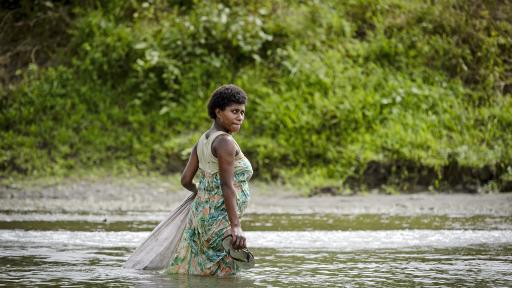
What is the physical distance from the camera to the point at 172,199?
14.1 meters

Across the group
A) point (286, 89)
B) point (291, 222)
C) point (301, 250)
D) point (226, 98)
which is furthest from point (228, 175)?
point (286, 89)

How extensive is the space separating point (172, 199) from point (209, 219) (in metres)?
7.36

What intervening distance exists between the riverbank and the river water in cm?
68

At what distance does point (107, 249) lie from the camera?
915cm

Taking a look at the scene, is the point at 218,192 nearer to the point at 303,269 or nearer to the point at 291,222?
the point at 303,269

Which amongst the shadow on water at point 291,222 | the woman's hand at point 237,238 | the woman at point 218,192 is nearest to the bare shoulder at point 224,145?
the woman at point 218,192

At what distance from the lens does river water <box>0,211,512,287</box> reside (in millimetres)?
6980

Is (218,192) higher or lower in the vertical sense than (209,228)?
higher

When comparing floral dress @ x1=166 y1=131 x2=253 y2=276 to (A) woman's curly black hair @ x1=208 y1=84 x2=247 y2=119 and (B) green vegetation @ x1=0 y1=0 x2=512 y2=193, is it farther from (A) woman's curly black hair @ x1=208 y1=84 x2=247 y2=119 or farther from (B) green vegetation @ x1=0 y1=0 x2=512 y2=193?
(B) green vegetation @ x1=0 y1=0 x2=512 y2=193

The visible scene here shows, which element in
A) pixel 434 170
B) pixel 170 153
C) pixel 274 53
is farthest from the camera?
pixel 274 53

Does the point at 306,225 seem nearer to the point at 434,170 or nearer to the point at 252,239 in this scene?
the point at 252,239

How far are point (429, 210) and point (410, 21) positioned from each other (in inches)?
241

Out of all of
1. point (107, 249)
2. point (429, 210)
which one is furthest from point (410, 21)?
point (107, 249)

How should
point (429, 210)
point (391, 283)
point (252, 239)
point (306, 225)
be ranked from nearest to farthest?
point (391, 283), point (252, 239), point (306, 225), point (429, 210)
